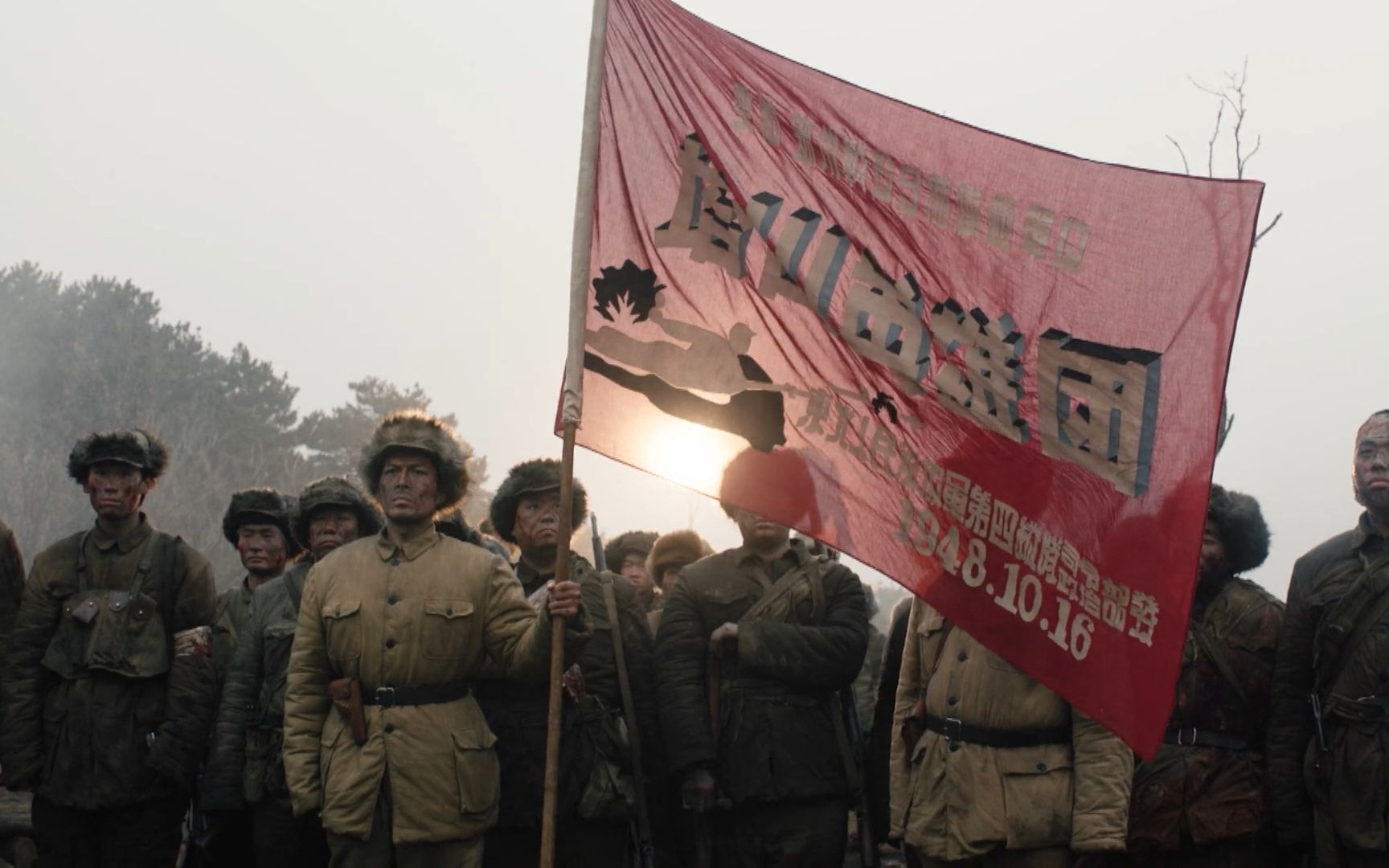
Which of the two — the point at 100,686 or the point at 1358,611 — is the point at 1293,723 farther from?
the point at 100,686

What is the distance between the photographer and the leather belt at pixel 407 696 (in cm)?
541

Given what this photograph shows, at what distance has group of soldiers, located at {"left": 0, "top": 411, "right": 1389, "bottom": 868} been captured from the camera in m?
5.40

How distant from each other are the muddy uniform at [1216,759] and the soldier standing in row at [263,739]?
3845 millimetres

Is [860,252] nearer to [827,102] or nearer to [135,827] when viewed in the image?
[827,102]

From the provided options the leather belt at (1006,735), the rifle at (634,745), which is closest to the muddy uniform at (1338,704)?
the leather belt at (1006,735)

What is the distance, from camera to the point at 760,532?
21.5 ft

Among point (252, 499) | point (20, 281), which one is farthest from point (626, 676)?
point (20, 281)

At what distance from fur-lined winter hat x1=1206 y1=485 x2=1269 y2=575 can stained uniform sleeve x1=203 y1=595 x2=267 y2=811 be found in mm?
4673

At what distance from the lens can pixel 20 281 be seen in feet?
170

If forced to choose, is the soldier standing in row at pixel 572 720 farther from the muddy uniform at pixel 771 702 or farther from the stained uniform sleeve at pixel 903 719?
the stained uniform sleeve at pixel 903 719

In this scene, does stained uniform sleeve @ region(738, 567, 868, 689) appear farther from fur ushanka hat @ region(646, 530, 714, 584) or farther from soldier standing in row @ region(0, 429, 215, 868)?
soldier standing in row @ region(0, 429, 215, 868)

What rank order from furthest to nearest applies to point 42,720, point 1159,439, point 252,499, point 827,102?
point 252,499
point 42,720
point 827,102
point 1159,439

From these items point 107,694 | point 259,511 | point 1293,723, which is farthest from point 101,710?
point 1293,723

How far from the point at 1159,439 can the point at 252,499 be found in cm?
492
